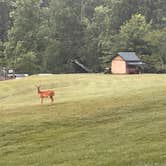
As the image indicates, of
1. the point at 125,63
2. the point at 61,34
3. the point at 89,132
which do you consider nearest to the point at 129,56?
the point at 125,63

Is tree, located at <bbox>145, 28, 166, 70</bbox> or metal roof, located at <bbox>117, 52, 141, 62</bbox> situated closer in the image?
metal roof, located at <bbox>117, 52, 141, 62</bbox>

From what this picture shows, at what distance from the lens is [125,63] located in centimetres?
7119

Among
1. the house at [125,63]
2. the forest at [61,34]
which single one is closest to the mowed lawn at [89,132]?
the house at [125,63]

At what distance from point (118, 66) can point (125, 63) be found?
208cm

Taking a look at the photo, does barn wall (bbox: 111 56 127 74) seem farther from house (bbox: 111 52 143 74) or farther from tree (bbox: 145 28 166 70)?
tree (bbox: 145 28 166 70)

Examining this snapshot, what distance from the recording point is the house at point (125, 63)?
71500mm

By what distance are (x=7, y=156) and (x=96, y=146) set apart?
3.05 metres

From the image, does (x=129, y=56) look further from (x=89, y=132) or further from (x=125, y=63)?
(x=89, y=132)

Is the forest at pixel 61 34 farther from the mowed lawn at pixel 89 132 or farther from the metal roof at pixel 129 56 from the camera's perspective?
the mowed lawn at pixel 89 132

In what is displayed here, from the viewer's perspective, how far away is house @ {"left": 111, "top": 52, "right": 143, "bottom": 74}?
71500mm

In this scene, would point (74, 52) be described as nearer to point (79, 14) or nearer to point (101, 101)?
point (79, 14)

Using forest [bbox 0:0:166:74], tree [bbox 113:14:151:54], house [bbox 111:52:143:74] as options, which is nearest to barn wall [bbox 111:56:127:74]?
house [bbox 111:52:143:74]

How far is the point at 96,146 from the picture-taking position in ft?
58.5

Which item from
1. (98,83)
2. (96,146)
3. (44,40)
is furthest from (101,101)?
(44,40)
